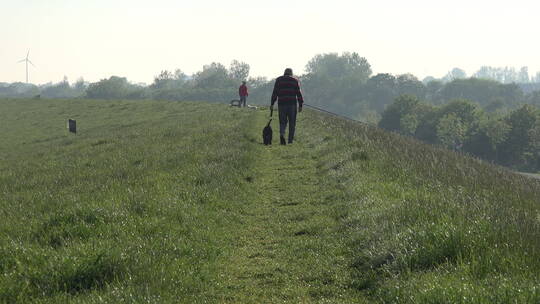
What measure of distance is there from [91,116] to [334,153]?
122 ft

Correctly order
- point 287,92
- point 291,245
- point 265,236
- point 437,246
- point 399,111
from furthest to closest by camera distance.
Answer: point 399,111
point 287,92
point 265,236
point 291,245
point 437,246

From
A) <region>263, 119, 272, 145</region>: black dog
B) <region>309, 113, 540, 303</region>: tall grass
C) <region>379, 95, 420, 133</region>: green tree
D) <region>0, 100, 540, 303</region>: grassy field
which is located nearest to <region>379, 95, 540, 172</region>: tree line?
<region>379, 95, 420, 133</region>: green tree

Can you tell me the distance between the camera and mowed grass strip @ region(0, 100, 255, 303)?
218 inches

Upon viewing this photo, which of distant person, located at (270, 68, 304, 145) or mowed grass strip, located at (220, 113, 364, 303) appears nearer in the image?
mowed grass strip, located at (220, 113, 364, 303)

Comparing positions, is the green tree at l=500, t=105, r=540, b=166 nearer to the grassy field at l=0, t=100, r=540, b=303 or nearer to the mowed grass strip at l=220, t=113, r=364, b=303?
the grassy field at l=0, t=100, r=540, b=303

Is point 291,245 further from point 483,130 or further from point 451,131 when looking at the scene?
point 451,131

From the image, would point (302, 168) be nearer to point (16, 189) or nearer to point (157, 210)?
point (157, 210)

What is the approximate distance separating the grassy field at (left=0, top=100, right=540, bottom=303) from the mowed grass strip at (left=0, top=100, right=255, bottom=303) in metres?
0.03

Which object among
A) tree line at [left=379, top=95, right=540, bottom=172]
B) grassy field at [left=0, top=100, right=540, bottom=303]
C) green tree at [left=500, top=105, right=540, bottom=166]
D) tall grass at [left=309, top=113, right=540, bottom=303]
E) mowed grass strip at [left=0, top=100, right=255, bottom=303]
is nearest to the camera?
tall grass at [left=309, top=113, right=540, bottom=303]

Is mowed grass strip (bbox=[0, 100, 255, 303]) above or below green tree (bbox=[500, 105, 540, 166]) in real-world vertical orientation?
above

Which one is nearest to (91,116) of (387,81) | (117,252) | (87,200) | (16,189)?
(16,189)

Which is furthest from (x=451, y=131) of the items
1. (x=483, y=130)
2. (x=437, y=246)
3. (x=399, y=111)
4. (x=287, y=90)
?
(x=437, y=246)

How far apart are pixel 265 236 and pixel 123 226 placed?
232 centimetres

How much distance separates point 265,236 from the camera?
809 centimetres
